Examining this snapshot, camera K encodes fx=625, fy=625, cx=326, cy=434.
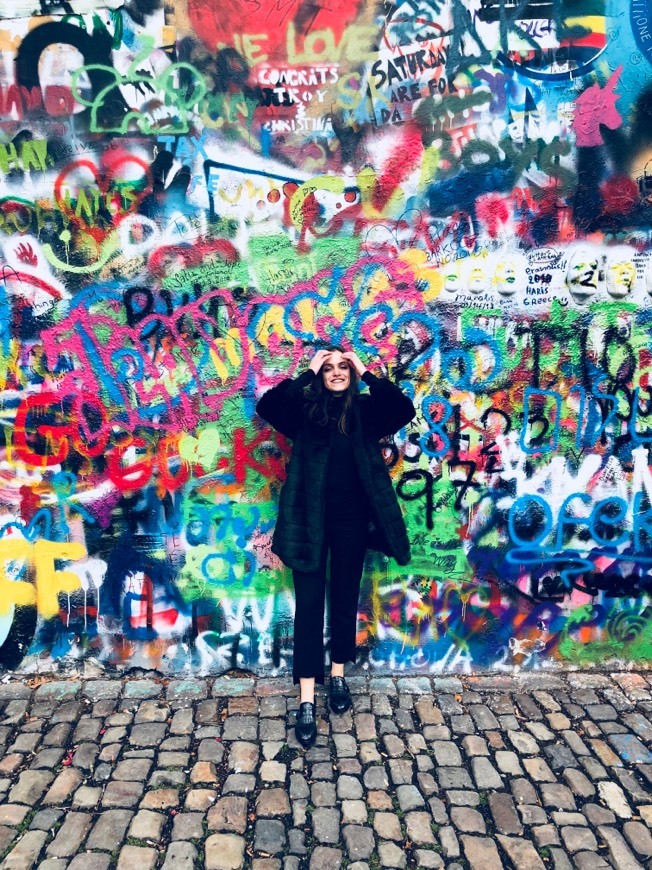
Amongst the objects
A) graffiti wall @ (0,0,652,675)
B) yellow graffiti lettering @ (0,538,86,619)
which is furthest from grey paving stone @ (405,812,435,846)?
yellow graffiti lettering @ (0,538,86,619)

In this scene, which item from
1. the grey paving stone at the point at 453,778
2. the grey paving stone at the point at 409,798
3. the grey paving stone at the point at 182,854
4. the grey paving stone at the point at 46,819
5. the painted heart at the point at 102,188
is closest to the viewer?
the grey paving stone at the point at 182,854

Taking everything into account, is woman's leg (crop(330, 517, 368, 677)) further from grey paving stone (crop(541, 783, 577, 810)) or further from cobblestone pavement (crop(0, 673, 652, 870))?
grey paving stone (crop(541, 783, 577, 810))

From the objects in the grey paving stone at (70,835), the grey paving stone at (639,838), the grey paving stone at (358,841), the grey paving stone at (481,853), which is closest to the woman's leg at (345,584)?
the grey paving stone at (358,841)

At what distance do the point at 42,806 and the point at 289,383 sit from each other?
2518 mm

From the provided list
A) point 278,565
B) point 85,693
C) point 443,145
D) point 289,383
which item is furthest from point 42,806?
point 443,145

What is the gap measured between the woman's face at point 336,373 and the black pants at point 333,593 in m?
0.72

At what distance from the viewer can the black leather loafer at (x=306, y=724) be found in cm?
357

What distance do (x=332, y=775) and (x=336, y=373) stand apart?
2181 millimetres

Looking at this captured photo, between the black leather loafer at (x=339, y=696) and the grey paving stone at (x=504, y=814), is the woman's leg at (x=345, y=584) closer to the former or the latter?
the black leather loafer at (x=339, y=696)

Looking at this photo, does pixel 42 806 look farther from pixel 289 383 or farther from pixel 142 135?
pixel 142 135

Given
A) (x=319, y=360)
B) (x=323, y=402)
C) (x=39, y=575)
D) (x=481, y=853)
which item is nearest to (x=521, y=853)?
(x=481, y=853)

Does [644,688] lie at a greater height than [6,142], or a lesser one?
lesser

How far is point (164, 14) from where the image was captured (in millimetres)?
3518

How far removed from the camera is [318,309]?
3.81 meters
